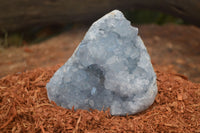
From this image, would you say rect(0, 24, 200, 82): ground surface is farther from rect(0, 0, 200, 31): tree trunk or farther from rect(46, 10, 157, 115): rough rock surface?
rect(46, 10, 157, 115): rough rock surface

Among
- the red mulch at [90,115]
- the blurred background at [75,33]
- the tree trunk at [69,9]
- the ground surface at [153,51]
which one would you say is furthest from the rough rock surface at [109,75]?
the tree trunk at [69,9]

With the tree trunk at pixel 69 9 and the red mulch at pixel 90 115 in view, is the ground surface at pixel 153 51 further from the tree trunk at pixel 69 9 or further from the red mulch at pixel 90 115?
the red mulch at pixel 90 115

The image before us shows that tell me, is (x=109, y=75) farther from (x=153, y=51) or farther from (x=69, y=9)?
(x=69, y=9)

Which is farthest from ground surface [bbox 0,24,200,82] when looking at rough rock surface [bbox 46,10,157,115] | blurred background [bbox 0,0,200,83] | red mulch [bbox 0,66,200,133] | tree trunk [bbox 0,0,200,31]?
rough rock surface [bbox 46,10,157,115]

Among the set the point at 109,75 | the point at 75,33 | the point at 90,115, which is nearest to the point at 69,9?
the point at 75,33

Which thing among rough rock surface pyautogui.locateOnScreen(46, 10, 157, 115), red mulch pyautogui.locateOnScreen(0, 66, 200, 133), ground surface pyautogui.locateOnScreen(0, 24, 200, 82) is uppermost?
rough rock surface pyautogui.locateOnScreen(46, 10, 157, 115)
